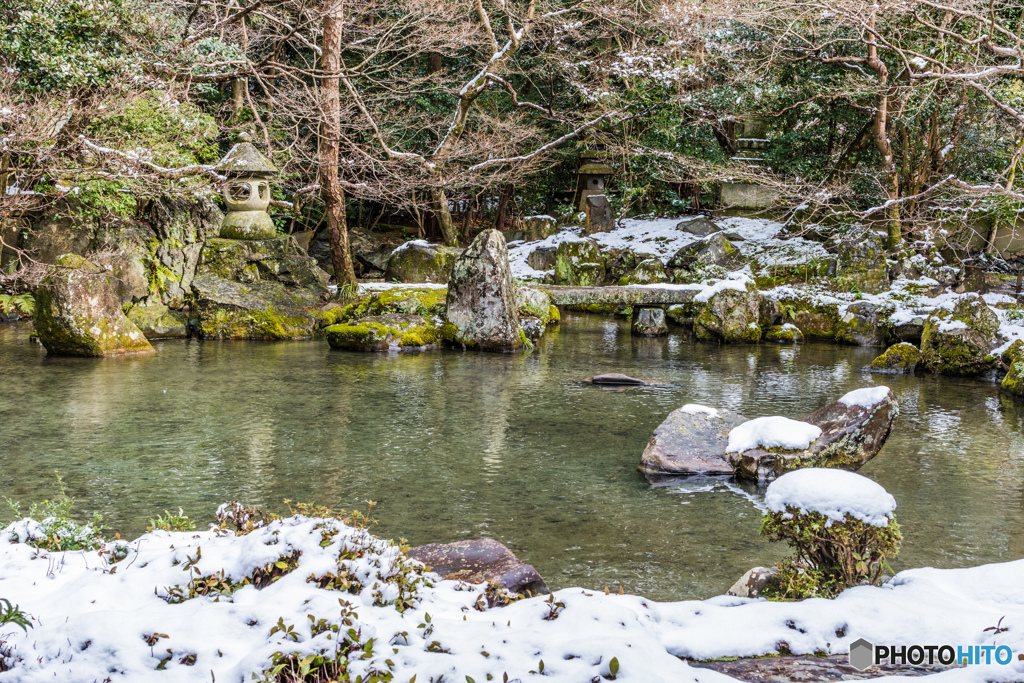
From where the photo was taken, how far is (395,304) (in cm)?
1392

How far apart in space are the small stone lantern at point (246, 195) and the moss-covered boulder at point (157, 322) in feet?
7.05

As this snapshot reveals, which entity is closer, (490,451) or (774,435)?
(774,435)

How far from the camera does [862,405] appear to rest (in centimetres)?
601

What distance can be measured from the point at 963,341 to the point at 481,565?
387 inches

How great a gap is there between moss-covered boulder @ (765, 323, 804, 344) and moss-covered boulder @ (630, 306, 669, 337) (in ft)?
7.09

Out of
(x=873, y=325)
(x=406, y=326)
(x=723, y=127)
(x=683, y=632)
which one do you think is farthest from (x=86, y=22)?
(x=723, y=127)

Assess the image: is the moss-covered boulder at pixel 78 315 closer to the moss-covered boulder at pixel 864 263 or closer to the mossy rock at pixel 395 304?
the mossy rock at pixel 395 304

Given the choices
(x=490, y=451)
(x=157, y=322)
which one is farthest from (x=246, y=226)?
(x=490, y=451)

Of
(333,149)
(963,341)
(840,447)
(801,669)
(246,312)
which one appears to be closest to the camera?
(801,669)

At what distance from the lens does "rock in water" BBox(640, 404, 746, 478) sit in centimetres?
612

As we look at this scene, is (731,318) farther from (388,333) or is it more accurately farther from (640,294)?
(388,333)

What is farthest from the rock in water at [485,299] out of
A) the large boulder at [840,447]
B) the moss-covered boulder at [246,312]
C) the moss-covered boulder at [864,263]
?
the moss-covered boulder at [864,263]

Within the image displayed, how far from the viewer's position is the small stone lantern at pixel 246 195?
1530 centimetres

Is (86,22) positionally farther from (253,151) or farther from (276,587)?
(276,587)
